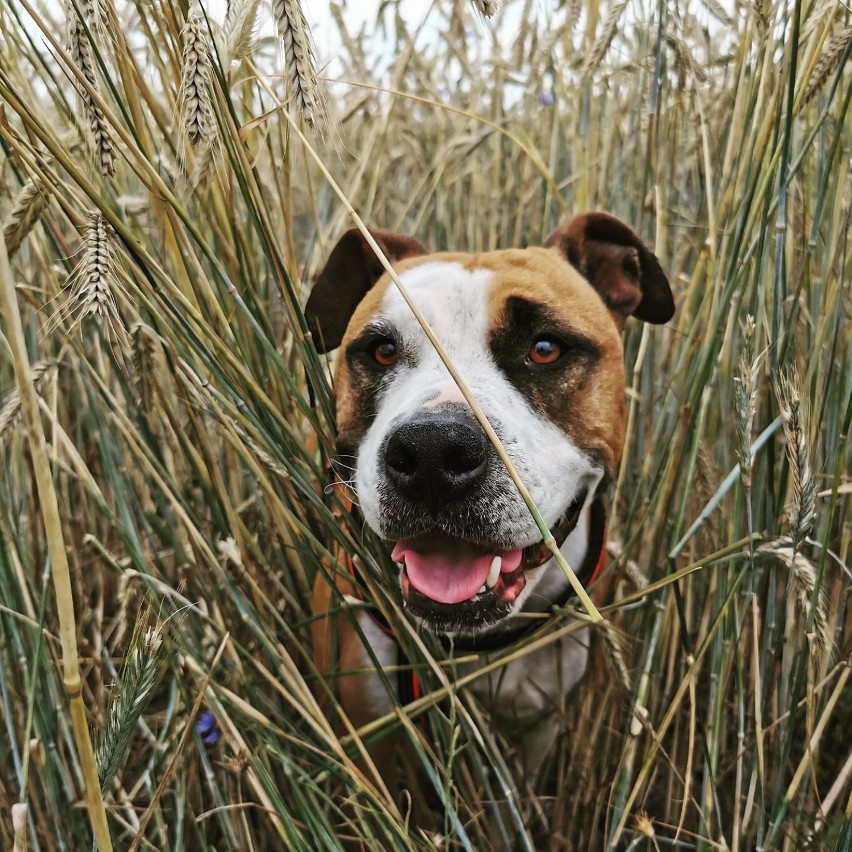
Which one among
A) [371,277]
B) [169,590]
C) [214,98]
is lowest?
[169,590]

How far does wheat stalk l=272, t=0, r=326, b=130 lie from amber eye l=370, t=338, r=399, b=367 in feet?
2.97

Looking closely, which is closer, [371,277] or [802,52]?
[802,52]

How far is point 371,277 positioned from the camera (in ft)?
7.84

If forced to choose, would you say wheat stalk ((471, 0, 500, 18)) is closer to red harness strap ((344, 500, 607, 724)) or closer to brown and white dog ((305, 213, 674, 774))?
brown and white dog ((305, 213, 674, 774))

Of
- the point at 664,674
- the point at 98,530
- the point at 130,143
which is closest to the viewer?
the point at 130,143

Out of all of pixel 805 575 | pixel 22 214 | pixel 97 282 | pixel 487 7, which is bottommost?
pixel 805 575

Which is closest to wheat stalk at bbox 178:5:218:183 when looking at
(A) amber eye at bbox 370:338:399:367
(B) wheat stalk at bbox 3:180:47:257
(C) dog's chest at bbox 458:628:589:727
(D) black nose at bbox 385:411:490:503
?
(B) wheat stalk at bbox 3:180:47:257

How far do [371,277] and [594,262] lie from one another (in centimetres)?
65

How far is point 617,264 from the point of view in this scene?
238 cm

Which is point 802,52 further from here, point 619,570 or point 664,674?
point 664,674

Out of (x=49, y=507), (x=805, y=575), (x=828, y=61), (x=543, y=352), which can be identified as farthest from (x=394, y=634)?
(x=828, y=61)

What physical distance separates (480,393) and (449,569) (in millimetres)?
392

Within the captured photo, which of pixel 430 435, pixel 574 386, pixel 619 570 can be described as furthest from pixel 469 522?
pixel 619 570

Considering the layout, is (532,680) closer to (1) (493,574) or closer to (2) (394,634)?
(2) (394,634)
